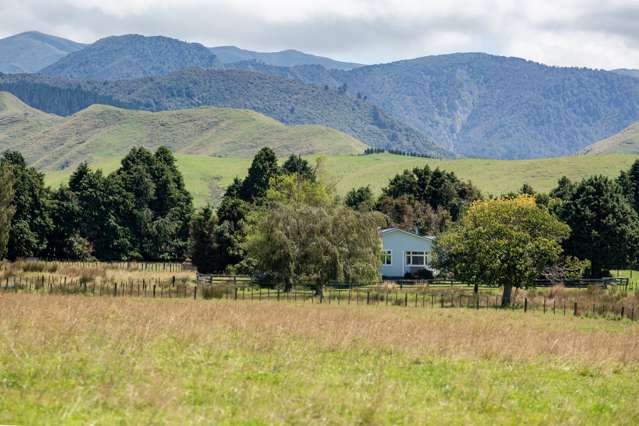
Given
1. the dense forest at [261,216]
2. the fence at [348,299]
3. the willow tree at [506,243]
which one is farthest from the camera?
the dense forest at [261,216]

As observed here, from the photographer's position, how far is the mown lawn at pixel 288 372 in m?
14.7

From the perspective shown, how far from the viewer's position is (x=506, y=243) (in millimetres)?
58562

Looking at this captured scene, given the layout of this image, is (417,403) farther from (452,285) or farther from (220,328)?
(452,285)

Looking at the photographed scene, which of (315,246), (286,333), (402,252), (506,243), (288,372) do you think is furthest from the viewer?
(402,252)

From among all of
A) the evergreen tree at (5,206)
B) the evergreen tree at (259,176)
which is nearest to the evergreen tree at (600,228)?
the evergreen tree at (259,176)

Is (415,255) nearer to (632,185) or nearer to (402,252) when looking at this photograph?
(402,252)

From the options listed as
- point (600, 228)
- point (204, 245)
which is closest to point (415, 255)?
point (600, 228)

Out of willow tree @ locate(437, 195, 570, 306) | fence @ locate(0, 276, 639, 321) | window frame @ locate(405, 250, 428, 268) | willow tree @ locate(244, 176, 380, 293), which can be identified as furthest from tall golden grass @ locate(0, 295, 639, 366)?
window frame @ locate(405, 250, 428, 268)

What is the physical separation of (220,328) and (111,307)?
6260 millimetres

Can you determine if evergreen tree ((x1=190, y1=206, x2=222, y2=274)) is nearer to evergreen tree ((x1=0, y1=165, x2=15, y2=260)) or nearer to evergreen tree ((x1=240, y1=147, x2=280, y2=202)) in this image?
evergreen tree ((x1=0, y1=165, x2=15, y2=260))

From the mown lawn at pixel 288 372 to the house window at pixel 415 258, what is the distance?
63238 millimetres

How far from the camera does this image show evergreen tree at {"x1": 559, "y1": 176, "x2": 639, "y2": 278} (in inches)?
3258

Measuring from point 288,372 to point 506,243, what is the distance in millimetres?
42649

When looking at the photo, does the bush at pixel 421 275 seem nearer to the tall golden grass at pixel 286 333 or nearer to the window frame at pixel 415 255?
the window frame at pixel 415 255
